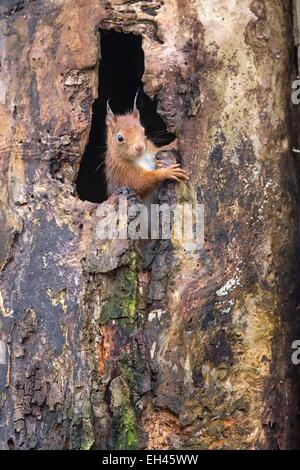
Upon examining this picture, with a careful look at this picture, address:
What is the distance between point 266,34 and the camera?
559 centimetres

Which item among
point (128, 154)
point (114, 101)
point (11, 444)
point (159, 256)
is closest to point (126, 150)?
point (128, 154)

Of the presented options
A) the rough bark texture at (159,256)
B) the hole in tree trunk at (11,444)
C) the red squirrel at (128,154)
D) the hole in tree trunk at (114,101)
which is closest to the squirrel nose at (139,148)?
the red squirrel at (128,154)

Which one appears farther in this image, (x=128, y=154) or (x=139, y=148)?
(x=128, y=154)

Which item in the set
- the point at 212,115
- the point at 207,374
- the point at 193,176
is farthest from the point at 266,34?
the point at 207,374

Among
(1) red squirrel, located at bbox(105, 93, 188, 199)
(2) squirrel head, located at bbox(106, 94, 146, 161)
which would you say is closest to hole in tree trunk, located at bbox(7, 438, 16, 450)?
(1) red squirrel, located at bbox(105, 93, 188, 199)

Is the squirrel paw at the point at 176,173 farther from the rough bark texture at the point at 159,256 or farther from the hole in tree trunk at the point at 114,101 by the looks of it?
the hole in tree trunk at the point at 114,101

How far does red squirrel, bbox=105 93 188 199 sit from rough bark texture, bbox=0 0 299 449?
0.58m

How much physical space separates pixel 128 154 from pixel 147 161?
0.21 metres

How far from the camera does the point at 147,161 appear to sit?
20.4ft

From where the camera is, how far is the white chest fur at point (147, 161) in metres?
6.08

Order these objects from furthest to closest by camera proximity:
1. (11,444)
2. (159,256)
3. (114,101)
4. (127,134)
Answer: (114,101) → (127,134) → (159,256) → (11,444)

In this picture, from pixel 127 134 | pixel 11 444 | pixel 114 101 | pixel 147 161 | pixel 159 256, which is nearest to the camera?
pixel 11 444

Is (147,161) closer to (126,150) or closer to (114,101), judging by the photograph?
(126,150)

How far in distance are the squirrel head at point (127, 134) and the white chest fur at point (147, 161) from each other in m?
0.04
